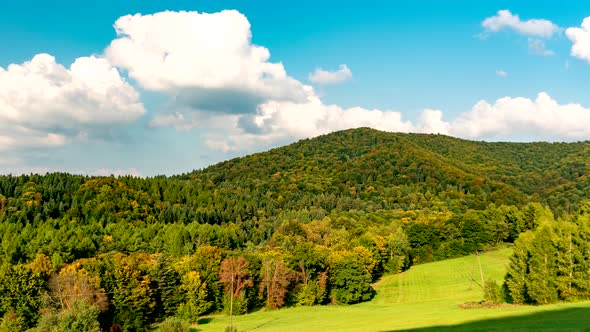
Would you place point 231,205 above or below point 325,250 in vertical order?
above

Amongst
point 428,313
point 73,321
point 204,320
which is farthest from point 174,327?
point 428,313

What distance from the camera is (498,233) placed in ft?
412

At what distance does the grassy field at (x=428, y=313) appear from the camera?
1490 inches

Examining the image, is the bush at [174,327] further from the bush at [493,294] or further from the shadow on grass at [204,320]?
the bush at [493,294]

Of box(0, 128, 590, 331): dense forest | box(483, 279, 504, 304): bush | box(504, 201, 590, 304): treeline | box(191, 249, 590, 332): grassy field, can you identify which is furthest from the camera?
box(0, 128, 590, 331): dense forest

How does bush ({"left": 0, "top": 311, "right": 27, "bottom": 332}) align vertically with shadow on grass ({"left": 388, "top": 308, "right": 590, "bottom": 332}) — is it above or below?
below

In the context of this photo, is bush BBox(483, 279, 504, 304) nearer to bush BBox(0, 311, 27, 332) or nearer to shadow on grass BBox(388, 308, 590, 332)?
shadow on grass BBox(388, 308, 590, 332)

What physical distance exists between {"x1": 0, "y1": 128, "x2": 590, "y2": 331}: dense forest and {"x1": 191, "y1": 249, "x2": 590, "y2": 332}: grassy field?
641cm

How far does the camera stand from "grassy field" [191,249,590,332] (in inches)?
1490

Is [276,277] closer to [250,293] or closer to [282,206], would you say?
[250,293]

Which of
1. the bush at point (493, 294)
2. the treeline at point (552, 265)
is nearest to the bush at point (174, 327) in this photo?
the bush at point (493, 294)

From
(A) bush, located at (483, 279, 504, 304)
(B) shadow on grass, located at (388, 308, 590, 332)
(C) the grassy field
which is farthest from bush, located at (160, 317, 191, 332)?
(A) bush, located at (483, 279, 504, 304)

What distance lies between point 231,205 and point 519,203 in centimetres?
10968

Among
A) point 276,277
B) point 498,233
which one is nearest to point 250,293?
point 276,277
